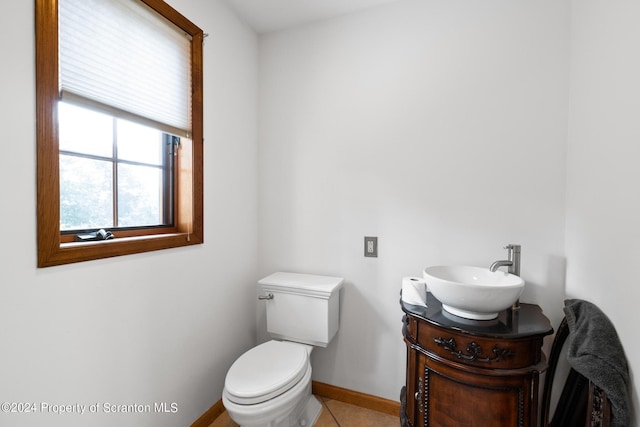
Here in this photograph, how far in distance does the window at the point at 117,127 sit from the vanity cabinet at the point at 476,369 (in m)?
1.30

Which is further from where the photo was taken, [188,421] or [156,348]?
[188,421]

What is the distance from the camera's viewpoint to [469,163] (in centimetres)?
156

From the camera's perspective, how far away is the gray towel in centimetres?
87

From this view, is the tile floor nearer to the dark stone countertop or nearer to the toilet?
the toilet

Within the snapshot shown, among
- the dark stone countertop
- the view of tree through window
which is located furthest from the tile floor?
the view of tree through window

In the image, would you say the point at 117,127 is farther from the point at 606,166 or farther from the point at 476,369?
the point at 606,166

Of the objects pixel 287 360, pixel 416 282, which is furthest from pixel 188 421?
pixel 416 282

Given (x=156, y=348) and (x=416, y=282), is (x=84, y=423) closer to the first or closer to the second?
(x=156, y=348)

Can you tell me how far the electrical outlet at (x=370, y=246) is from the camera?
1.76 metres

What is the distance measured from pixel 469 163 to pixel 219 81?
1.55 meters

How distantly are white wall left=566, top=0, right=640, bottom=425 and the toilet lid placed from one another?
4.12 ft

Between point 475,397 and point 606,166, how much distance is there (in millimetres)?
1045

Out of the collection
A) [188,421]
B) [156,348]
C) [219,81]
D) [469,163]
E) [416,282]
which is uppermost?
[219,81]

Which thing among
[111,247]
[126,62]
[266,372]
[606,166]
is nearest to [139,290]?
[111,247]
